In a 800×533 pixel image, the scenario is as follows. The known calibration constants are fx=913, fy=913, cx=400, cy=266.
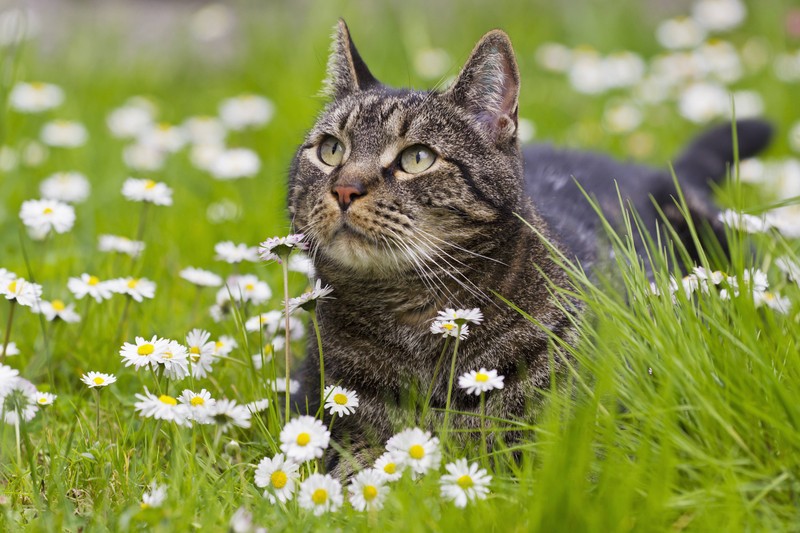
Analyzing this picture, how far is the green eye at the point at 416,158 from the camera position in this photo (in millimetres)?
2414

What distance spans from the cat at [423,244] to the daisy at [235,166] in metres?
1.49

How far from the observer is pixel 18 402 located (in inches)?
79.7

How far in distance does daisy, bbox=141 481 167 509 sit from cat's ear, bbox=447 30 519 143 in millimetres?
1272

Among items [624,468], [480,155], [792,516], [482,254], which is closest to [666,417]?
[624,468]

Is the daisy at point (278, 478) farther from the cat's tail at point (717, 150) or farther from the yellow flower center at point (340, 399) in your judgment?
the cat's tail at point (717, 150)

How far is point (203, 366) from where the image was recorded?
7.88 feet

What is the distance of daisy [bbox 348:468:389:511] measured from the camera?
1.86 m

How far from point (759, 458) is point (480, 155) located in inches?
41.5

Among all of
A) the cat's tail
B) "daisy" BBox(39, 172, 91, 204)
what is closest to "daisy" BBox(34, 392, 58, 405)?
"daisy" BBox(39, 172, 91, 204)

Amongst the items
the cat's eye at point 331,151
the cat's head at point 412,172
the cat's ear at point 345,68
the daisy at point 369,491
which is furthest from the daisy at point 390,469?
the cat's ear at point 345,68

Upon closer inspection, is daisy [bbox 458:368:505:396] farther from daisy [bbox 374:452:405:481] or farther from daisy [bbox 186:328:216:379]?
daisy [bbox 186:328:216:379]

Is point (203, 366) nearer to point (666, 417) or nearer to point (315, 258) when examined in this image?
point (315, 258)

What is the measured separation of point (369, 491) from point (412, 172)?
89cm

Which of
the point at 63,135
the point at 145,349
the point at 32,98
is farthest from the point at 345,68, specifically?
the point at 32,98
